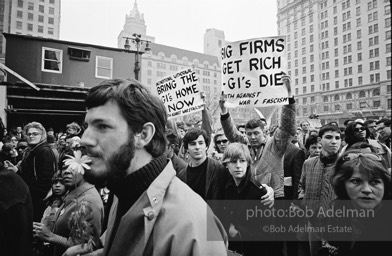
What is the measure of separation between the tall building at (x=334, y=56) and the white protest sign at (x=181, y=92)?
50518 mm

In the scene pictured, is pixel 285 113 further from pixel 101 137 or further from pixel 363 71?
pixel 363 71

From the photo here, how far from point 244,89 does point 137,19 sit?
9426cm

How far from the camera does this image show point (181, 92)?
5.73 m

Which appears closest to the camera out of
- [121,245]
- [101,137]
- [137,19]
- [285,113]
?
[121,245]

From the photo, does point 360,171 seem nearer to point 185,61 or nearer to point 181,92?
point 181,92

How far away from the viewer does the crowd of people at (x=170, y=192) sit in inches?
52.8

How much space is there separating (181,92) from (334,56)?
239 feet

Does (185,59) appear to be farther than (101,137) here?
Yes

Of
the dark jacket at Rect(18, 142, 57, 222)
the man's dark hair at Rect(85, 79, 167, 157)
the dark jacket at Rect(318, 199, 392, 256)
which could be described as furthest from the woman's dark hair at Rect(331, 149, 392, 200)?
the dark jacket at Rect(18, 142, 57, 222)

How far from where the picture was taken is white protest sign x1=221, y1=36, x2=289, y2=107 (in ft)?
13.7

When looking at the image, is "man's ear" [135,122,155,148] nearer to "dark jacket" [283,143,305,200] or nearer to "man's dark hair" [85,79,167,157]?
"man's dark hair" [85,79,167,157]

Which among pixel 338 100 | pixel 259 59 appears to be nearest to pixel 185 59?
pixel 338 100

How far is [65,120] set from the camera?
20.4 m

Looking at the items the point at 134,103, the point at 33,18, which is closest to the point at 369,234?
the point at 134,103
